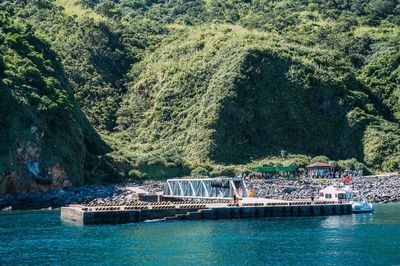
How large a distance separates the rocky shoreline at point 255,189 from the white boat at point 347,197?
8.90 meters

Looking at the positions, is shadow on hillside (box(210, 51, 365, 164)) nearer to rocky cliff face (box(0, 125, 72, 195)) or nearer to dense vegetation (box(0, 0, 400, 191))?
dense vegetation (box(0, 0, 400, 191))

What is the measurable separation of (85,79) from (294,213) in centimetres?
7960

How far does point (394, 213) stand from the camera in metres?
85.5

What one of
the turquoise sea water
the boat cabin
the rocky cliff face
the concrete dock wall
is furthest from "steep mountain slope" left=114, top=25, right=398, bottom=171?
the turquoise sea water

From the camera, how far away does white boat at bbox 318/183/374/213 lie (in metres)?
89.5

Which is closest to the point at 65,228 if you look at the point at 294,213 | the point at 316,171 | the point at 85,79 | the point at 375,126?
the point at 294,213

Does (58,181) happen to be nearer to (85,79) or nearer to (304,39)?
(85,79)

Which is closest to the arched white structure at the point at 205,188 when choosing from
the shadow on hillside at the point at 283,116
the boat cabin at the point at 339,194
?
the boat cabin at the point at 339,194

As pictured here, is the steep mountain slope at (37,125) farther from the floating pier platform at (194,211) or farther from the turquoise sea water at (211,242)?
the turquoise sea water at (211,242)

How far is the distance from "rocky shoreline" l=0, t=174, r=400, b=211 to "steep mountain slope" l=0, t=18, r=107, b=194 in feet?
9.82

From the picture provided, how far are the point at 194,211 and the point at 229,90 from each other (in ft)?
189

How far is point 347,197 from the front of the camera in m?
93.2

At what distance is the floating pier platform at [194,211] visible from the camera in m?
83.2

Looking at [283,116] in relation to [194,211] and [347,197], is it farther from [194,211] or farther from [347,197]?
[194,211]
